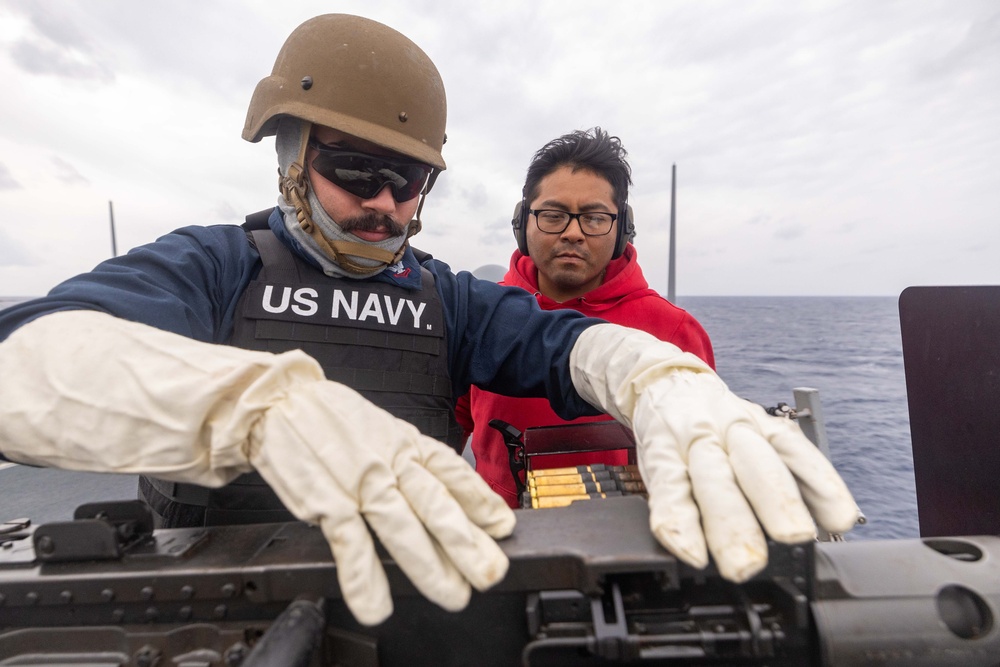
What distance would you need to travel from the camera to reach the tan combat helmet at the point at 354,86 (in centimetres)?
171

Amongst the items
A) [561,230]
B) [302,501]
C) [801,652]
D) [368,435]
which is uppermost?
[561,230]

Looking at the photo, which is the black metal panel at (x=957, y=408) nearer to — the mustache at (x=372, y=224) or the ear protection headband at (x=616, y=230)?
the ear protection headband at (x=616, y=230)

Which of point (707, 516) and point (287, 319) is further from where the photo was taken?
point (287, 319)

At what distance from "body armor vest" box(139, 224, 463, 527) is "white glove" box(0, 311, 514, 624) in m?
0.56

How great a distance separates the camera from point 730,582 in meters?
0.78

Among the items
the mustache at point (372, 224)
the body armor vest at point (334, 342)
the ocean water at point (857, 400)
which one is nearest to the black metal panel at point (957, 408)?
the body armor vest at point (334, 342)

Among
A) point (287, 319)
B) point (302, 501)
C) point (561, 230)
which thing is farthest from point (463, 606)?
point (561, 230)

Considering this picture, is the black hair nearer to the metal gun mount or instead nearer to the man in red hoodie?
the man in red hoodie

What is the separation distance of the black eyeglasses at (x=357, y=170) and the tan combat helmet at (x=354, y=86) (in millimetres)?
66

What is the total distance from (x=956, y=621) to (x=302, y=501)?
1042mm

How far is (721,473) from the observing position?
2.96 feet

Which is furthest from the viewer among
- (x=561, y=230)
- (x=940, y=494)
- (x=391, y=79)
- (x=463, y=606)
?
(x=561, y=230)

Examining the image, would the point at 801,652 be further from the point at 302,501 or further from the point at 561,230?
the point at 561,230

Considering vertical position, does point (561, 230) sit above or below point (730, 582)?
above
